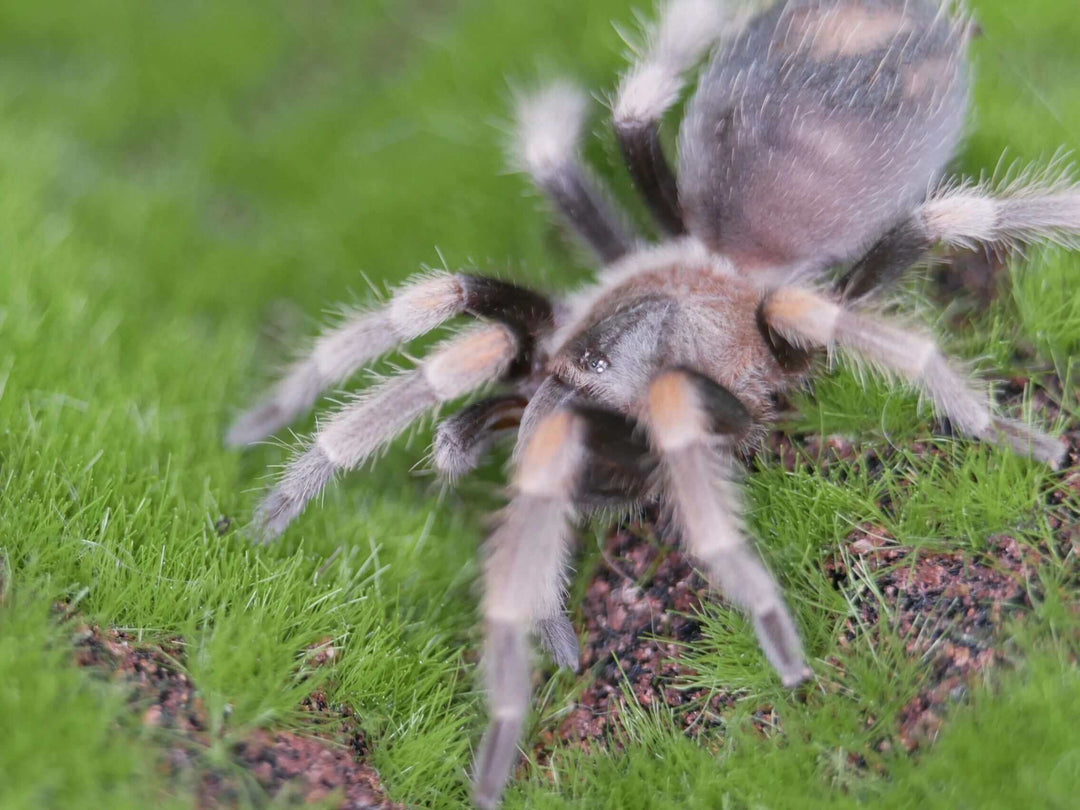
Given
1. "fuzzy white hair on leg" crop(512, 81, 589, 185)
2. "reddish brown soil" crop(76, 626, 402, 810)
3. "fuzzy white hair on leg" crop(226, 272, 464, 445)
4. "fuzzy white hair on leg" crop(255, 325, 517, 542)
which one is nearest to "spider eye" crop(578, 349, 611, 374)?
"fuzzy white hair on leg" crop(255, 325, 517, 542)

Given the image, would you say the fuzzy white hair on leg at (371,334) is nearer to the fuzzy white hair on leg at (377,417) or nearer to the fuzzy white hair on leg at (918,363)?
the fuzzy white hair on leg at (377,417)

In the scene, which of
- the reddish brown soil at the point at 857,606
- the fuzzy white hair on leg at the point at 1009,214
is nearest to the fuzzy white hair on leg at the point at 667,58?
the fuzzy white hair on leg at the point at 1009,214

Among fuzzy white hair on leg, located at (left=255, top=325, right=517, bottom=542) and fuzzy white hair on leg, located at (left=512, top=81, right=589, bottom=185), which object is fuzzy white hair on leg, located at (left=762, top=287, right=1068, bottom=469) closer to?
fuzzy white hair on leg, located at (left=255, top=325, right=517, bottom=542)

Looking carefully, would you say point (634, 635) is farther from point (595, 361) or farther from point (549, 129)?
point (549, 129)

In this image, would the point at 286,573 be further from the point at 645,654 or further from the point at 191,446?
the point at 645,654

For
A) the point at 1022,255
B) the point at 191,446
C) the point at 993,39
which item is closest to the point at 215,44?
the point at 191,446

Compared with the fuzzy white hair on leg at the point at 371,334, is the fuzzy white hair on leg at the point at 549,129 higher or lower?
higher

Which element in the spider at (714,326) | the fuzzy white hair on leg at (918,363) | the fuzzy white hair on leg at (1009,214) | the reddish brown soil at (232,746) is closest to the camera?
the reddish brown soil at (232,746)

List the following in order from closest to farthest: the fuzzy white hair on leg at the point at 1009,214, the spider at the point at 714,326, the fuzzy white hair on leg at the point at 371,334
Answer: the spider at the point at 714,326 → the fuzzy white hair on leg at the point at 1009,214 → the fuzzy white hair on leg at the point at 371,334
